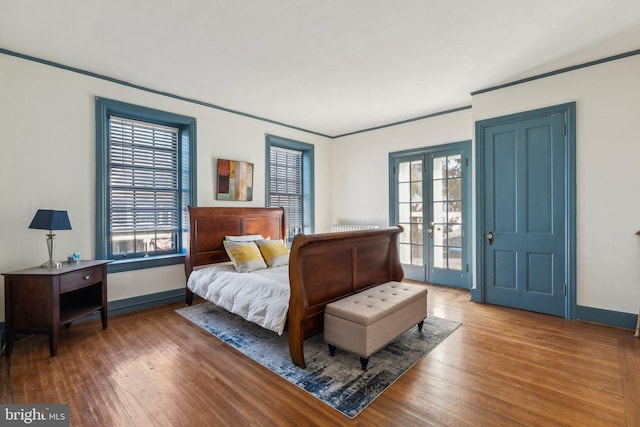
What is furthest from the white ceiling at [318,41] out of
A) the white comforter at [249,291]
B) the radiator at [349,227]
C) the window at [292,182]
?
the radiator at [349,227]

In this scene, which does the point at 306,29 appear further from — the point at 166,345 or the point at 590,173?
the point at 590,173

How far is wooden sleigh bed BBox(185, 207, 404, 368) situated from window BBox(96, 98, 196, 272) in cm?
33

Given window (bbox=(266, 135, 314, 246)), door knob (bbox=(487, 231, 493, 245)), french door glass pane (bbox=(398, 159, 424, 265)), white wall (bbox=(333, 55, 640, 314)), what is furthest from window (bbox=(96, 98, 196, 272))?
white wall (bbox=(333, 55, 640, 314))

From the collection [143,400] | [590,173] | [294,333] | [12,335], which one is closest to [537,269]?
[590,173]

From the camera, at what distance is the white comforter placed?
8.63 feet

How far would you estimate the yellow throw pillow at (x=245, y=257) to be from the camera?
12.0ft

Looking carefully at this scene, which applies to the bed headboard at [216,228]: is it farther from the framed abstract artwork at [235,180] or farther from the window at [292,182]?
the window at [292,182]

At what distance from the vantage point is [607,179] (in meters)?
3.21

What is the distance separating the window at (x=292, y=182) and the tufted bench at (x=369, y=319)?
125 inches

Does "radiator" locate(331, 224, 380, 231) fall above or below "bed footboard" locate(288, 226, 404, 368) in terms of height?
above

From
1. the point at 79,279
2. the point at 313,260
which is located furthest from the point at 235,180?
the point at 313,260

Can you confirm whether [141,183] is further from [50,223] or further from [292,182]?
[292,182]

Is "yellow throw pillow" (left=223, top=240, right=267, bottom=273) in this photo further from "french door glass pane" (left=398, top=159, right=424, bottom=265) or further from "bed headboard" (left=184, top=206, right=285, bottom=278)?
"french door glass pane" (left=398, top=159, right=424, bottom=265)

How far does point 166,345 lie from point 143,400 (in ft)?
2.85
